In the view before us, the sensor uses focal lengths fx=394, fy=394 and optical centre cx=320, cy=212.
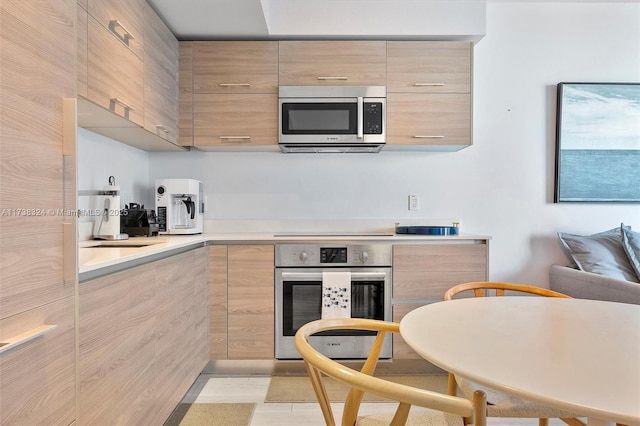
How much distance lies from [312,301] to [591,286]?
5.62 feet

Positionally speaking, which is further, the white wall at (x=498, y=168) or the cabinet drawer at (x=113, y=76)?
the white wall at (x=498, y=168)

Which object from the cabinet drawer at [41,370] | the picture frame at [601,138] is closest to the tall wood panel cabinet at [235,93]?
the cabinet drawer at [41,370]

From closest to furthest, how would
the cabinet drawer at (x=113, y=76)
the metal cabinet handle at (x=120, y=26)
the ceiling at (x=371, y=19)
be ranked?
the cabinet drawer at (x=113, y=76) < the metal cabinet handle at (x=120, y=26) < the ceiling at (x=371, y=19)

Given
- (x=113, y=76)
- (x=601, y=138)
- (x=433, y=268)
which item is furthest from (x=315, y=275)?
(x=601, y=138)

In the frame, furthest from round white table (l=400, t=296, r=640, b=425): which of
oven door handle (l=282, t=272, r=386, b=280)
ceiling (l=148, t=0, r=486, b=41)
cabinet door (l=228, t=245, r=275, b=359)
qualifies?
ceiling (l=148, t=0, r=486, b=41)

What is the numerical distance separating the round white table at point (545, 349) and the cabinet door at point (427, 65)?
187 cm

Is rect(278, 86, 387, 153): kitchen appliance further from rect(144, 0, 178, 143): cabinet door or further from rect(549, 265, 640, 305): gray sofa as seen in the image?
rect(549, 265, 640, 305): gray sofa

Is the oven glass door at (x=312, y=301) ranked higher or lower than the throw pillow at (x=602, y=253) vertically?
lower

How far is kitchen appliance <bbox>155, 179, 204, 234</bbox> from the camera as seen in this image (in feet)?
8.63

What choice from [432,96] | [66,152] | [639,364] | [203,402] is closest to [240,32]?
[432,96]

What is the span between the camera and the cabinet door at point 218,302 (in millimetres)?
2479

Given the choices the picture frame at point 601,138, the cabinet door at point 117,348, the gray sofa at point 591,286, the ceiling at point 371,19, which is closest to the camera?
the cabinet door at point 117,348

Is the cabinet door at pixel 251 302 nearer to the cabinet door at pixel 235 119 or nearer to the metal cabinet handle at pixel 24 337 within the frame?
the cabinet door at pixel 235 119

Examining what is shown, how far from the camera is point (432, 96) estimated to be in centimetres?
272
